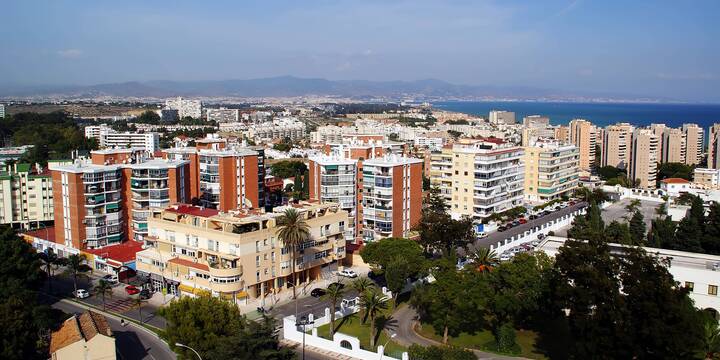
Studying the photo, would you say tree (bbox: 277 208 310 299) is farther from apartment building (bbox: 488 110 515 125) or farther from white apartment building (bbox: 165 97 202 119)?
apartment building (bbox: 488 110 515 125)

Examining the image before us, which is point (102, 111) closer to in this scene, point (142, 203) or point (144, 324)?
point (142, 203)

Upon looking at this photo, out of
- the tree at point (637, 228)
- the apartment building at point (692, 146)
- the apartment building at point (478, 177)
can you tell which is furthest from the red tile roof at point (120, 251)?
the apartment building at point (692, 146)

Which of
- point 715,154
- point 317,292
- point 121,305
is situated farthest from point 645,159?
point 121,305

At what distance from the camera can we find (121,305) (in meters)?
32.0

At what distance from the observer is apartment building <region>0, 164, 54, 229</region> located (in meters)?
48.2

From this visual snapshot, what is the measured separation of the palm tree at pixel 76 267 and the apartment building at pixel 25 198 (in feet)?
44.3

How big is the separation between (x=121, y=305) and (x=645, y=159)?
2503 inches

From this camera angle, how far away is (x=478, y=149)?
5266 cm

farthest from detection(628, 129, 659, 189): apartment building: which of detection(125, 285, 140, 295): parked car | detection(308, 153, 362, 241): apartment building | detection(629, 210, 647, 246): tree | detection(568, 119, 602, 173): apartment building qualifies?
detection(125, 285, 140, 295): parked car

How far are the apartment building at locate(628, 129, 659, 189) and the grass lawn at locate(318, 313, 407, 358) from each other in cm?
5560

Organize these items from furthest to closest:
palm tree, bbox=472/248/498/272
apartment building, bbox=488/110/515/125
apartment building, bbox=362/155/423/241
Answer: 1. apartment building, bbox=488/110/515/125
2. apartment building, bbox=362/155/423/241
3. palm tree, bbox=472/248/498/272

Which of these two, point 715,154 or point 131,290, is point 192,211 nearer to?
point 131,290

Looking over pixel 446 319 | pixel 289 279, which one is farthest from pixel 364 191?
pixel 446 319

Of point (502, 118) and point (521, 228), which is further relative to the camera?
point (502, 118)
